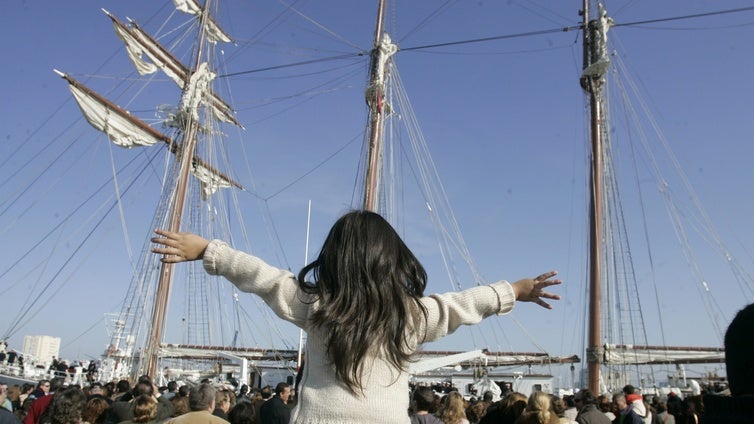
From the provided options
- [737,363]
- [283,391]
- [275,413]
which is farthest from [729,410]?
[283,391]

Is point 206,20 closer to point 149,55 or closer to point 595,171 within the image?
point 149,55

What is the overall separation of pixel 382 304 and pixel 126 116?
3297 centimetres

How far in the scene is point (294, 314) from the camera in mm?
2330

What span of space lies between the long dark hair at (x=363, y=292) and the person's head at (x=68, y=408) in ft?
12.7

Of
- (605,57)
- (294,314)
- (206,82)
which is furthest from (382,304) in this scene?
(206,82)

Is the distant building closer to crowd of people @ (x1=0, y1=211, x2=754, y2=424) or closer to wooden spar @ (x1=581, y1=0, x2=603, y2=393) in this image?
wooden spar @ (x1=581, y1=0, x2=603, y2=393)

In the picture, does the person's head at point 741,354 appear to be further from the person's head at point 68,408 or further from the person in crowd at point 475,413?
the person in crowd at point 475,413

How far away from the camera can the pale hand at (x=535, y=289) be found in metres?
2.63

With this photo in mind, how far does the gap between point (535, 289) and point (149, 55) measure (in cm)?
3592

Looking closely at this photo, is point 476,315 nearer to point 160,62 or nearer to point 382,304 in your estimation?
point 382,304

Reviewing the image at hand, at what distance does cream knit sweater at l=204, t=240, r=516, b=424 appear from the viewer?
2123 millimetres

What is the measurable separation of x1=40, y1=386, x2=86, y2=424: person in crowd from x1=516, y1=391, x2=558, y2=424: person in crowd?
12.8 feet

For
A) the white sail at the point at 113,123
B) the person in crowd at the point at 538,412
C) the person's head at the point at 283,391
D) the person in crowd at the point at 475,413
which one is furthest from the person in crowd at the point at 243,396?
the white sail at the point at 113,123

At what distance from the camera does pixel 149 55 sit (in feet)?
112
